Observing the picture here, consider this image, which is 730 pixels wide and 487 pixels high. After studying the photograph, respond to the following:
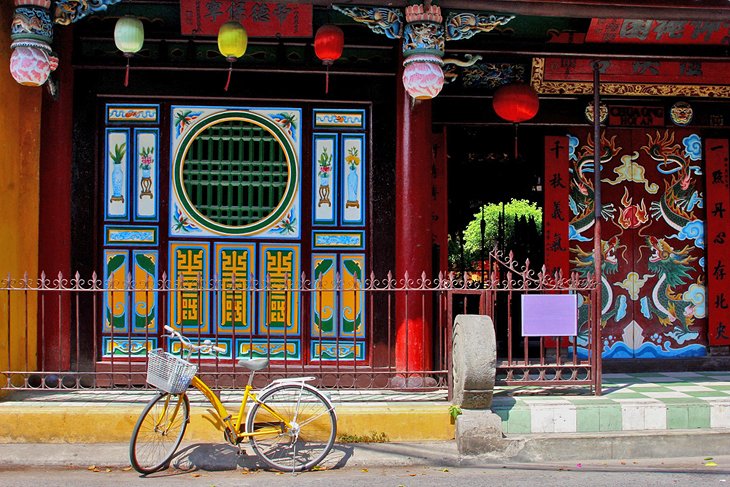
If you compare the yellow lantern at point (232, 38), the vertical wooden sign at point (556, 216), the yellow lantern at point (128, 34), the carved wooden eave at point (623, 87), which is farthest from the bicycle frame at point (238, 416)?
the carved wooden eave at point (623, 87)

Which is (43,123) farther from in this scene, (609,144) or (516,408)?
(609,144)

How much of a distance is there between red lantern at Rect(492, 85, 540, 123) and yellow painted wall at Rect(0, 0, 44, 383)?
4.99m

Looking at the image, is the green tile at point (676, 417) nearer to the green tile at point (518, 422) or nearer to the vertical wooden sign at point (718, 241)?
the green tile at point (518, 422)

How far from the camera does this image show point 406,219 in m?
8.19

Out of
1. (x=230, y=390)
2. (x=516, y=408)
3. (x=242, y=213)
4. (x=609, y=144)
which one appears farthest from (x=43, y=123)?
(x=609, y=144)

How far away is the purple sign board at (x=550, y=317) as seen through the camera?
7402mm

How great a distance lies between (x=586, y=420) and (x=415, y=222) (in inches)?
103

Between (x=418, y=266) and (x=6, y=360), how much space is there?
4.17 meters

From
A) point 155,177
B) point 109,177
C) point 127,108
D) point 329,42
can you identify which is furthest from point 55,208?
point 329,42

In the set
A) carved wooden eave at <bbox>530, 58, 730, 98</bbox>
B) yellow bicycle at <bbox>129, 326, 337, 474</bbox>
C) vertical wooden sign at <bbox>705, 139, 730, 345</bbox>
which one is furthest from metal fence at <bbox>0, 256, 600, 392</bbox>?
carved wooden eave at <bbox>530, 58, 730, 98</bbox>

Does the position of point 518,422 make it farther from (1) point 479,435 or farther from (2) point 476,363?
(2) point 476,363

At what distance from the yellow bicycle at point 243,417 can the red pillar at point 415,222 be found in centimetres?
169

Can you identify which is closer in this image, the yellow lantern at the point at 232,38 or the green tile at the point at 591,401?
the green tile at the point at 591,401

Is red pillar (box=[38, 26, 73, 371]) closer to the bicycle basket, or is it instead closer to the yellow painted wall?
the yellow painted wall
